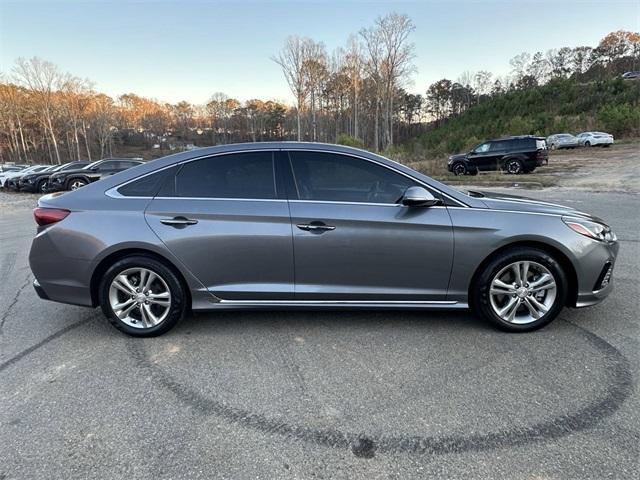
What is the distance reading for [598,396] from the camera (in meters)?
2.41

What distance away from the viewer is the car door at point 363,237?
10.3 feet

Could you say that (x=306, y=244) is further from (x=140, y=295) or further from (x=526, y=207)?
Answer: (x=526, y=207)

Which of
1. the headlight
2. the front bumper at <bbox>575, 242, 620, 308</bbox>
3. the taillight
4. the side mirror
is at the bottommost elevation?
the front bumper at <bbox>575, 242, 620, 308</bbox>

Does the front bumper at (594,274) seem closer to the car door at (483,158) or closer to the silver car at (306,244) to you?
the silver car at (306,244)

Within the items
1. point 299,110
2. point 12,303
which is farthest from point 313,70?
point 12,303

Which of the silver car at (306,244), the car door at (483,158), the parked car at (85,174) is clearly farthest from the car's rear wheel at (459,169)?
the silver car at (306,244)

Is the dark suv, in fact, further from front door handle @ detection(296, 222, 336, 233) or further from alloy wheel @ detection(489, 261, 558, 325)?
front door handle @ detection(296, 222, 336, 233)

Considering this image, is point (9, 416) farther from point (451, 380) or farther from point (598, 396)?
point (598, 396)

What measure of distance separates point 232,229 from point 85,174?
56.2ft

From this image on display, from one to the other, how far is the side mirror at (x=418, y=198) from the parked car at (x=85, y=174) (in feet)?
53.2

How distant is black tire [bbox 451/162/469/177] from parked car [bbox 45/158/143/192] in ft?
51.8

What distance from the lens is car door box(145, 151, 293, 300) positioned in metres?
3.17

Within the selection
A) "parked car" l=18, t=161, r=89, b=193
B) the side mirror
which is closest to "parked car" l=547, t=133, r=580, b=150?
"parked car" l=18, t=161, r=89, b=193

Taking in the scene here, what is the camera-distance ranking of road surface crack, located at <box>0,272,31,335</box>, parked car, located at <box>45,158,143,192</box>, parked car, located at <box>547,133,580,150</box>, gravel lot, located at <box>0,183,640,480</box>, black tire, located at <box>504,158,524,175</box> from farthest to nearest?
parked car, located at <box>547,133,580,150</box> → black tire, located at <box>504,158,524,175</box> → parked car, located at <box>45,158,143,192</box> → road surface crack, located at <box>0,272,31,335</box> → gravel lot, located at <box>0,183,640,480</box>
